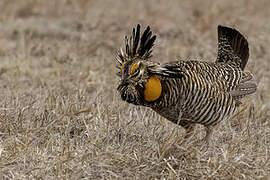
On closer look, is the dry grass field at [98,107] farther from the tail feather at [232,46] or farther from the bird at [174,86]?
the tail feather at [232,46]

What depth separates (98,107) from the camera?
14.3ft

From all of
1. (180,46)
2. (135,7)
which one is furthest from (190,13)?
(180,46)

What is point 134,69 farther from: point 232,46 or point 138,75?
point 232,46

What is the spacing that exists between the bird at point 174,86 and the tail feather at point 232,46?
0.59 metres

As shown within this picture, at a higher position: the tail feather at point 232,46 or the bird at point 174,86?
the tail feather at point 232,46

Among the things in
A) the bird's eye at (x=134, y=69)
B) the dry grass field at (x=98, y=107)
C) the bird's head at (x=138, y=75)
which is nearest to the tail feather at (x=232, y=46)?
the dry grass field at (x=98, y=107)

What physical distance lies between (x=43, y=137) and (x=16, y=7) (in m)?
5.58

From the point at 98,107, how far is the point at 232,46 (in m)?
1.37

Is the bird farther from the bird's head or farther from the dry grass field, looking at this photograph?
the dry grass field

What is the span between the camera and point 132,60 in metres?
3.78

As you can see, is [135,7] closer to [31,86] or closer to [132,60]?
[31,86]

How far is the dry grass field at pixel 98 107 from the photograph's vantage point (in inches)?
138

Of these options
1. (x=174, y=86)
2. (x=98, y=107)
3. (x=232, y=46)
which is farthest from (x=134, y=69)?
(x=232, y=46)

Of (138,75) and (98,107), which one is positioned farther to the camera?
(98,107)
